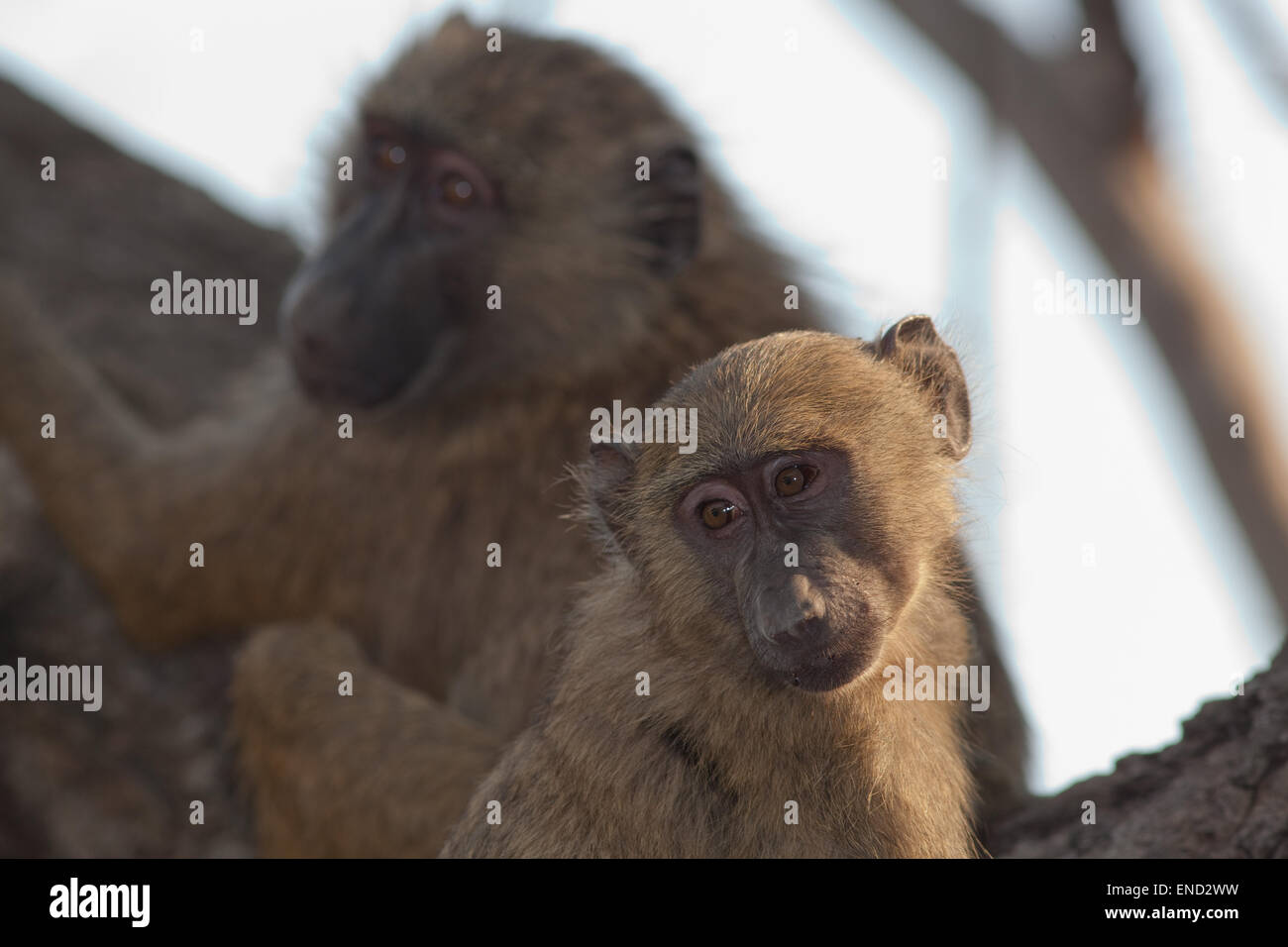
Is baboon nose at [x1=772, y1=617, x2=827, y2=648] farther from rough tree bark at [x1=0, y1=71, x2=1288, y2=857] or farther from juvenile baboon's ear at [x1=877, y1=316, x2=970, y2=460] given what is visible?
rough tree bark at [x1=0, y1=71, x2=1288, y2=857]

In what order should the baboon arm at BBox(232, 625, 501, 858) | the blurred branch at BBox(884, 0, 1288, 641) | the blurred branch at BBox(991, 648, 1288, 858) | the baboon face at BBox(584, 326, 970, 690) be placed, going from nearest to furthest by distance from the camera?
1. the baboon face at BBox(584, 326, 970, 690)
2. the blurred branch at BBox(991, 648, 1288, 858)
3. the baboon arm at BBox(232, 625, 501, 858)
4. the blurred branch at BBox(884, 0, 1288, 641)

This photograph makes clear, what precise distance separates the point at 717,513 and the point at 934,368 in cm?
74

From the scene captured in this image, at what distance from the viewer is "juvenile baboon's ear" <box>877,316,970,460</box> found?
3.62 meters

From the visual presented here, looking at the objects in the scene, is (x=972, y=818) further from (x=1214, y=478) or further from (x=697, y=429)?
(x=1214, y=478)

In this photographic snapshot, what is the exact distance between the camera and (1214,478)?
661 centimetres

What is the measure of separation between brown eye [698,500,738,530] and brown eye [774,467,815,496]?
13cm

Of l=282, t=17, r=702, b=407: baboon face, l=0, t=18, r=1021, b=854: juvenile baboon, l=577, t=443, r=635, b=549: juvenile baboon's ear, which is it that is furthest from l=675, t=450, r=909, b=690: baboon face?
l=282, t=17, r=702, b=407: baboon face


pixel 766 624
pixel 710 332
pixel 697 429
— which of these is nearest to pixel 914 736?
pixel 766 624

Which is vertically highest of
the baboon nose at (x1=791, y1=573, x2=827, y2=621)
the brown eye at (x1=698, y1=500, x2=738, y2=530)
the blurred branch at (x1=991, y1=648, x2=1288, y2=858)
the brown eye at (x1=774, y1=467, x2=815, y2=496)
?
the brown eye at (x1=774, y1=467, x2=815, y2=496)

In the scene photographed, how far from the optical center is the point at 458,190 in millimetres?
5293

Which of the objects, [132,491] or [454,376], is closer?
[454,376]

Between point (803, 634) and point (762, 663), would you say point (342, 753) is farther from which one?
point (803, 634)

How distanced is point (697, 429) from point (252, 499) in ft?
9.35

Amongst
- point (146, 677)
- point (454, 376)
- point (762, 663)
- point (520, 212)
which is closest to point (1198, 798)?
point (762, 663)
